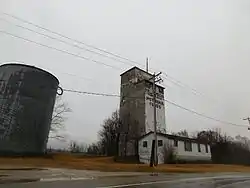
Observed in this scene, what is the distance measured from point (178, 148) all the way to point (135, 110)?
79.7 feet

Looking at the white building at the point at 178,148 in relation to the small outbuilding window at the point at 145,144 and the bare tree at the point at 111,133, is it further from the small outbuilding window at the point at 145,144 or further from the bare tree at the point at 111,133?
the bare tree at the point at 111,133

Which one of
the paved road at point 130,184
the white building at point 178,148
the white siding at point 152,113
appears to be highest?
the white siding at point 152,113

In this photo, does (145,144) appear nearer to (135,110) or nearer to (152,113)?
(152,113)

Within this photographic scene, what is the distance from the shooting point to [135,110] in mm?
77562

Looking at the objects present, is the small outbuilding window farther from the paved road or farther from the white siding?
the paved road

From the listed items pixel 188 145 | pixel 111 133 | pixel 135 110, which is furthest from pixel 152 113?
pixel 188 145

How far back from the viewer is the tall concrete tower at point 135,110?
71438 mm

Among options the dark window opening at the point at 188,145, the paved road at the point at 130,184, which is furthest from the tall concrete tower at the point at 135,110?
the paved road at the point at 130,184

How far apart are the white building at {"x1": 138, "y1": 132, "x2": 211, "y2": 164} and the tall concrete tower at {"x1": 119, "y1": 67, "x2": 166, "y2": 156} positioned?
17.4 feet

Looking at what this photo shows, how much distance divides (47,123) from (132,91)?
45022mm

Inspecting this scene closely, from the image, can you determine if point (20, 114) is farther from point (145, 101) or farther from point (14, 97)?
point (145, 101)

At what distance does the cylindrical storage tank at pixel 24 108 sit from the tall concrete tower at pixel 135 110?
106ft

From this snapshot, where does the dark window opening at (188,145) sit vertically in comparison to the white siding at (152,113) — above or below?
below

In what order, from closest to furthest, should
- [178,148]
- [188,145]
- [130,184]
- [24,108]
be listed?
[130,184]
[24,108]
[178,148]
[188,145]
